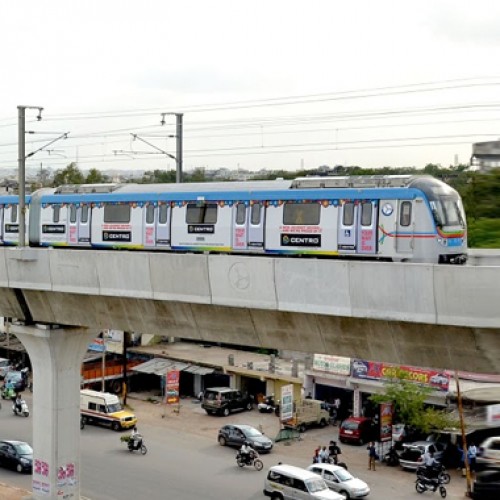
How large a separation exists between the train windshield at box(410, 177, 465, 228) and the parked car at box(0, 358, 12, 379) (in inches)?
1216

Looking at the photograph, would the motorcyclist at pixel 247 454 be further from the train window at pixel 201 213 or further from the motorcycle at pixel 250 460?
the train window at pixel 201 213

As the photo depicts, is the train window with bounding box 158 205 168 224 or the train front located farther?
the train window with bounding box 158 205 168 224

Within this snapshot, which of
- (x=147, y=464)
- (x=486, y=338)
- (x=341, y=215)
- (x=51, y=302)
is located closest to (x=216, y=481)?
(x=147, y=464)

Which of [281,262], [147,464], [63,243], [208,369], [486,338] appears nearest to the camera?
[486,338]

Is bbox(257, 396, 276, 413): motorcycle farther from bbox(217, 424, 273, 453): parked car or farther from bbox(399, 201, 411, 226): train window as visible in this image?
bbox(399, 201, 411, 226): train window

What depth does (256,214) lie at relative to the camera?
20938 mm

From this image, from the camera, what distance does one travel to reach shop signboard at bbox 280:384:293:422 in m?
32.5

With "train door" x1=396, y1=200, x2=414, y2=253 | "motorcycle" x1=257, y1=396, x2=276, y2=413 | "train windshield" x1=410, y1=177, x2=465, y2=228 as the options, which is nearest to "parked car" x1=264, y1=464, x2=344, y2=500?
"train door" x1=396, y1=200, x2=414, y2=253

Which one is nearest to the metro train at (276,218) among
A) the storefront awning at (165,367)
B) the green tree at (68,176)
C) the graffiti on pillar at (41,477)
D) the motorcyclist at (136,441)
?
the graffiti on pillar at (41,477)

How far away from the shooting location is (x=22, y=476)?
89.9 ft

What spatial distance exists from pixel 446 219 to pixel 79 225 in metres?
11.5

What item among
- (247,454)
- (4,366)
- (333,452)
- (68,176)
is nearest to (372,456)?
(333,452)

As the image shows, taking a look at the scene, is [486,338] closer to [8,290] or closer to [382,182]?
[382,182]

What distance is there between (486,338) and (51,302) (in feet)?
39.8
